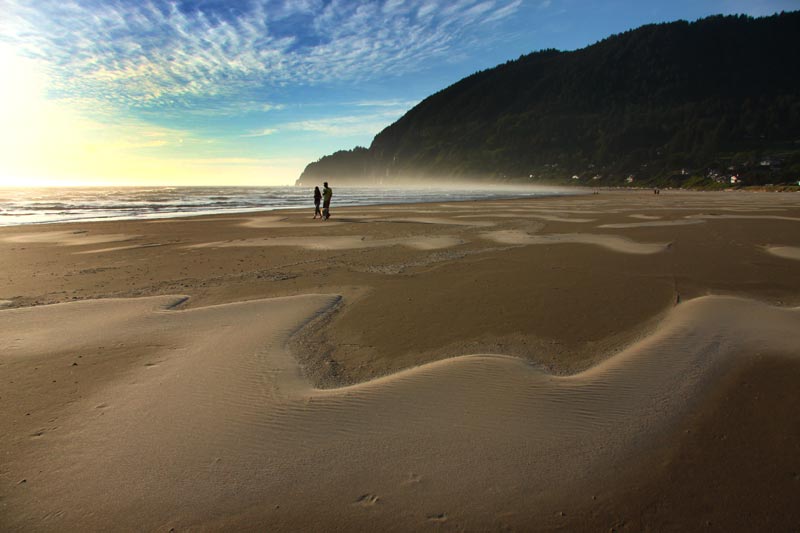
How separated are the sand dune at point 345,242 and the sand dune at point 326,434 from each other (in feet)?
26.8

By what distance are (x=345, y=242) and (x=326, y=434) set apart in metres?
11.5

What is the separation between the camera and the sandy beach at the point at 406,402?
103 inches

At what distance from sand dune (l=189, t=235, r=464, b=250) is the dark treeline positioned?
77550 millimetres

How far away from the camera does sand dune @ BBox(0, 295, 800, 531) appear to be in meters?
2.61

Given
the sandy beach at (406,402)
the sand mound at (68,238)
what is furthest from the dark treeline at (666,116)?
the sand mound at (68,238)

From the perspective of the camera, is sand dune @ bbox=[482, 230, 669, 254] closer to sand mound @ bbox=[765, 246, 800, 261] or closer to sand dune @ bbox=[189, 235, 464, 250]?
sand dune @ bbox=[189, 235, 464, 250]


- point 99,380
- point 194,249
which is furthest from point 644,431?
point 194,249

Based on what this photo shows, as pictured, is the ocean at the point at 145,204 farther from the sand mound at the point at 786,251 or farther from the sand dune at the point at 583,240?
the sand mound at the point at 786,251

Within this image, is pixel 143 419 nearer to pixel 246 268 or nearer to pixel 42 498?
pixel 42 498

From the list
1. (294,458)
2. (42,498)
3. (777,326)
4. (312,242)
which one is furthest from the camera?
(312,242)

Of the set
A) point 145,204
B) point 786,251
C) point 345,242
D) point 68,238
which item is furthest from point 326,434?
point 145,204

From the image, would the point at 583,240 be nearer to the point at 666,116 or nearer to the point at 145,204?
the point at 145,204

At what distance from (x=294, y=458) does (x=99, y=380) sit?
281cm

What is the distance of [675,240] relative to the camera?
13.5 metres
